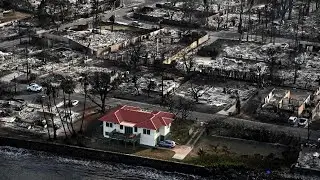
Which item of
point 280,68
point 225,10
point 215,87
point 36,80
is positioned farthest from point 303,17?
point 36,80

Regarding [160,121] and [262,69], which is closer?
[160,121]

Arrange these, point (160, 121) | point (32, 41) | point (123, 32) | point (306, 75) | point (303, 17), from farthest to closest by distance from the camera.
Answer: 1. point (303, 17)
2. point (123, 32)
3. point (32, 41)
4. point (306, 75)
5. point (160, 121)

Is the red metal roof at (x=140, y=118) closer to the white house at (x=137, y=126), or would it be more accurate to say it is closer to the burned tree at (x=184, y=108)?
the white house at (x=137, y=126)

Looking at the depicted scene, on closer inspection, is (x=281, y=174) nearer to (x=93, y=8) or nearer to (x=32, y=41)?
(x=32, y=41)

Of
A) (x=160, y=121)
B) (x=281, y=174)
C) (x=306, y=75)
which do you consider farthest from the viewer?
(x=306, y=75)

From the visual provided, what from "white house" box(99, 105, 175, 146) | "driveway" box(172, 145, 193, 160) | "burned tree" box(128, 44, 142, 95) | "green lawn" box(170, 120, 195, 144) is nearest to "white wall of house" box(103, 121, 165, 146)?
"white house" box(99, 105, 175, 146)

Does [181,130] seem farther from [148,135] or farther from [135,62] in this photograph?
[135,62]

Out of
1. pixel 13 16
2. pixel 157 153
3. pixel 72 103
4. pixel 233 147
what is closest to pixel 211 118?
pixel 233 147

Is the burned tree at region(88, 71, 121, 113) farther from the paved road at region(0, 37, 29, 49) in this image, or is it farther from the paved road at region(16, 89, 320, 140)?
the paved road at region(0, 37, 29, 49)
